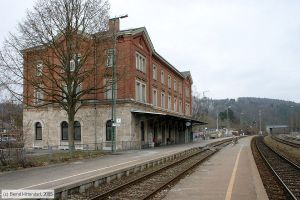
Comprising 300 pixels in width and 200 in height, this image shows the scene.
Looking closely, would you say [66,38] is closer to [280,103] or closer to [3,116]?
[3,116]

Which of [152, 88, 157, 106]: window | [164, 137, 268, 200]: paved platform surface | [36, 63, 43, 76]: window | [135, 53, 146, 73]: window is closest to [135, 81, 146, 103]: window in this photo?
[135, 53, 146, 73]: window

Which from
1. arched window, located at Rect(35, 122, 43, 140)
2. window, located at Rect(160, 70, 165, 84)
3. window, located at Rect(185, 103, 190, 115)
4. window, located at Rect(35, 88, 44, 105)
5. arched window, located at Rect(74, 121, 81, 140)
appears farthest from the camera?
window, located at Rect(185, 103, 190, 115)

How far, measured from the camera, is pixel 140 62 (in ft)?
153

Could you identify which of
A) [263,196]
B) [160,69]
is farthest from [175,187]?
[160,69]

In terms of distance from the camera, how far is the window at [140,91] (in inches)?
1769

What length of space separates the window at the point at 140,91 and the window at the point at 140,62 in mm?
1613

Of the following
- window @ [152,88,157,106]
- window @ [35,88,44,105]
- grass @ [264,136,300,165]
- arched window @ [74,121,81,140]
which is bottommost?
grass @ [264,136,300,165]

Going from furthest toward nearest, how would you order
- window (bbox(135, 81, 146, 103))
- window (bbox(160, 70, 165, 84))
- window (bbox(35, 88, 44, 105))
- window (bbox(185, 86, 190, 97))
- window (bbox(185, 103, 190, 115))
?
window (bbox(185, 86, 190, 97)) → window (bbox(185, 103, 190, 115)) → window (bbox(160, 70, 165, 84)) → window (bbox(135, 81, 146, 103)) → window (bbox(35, 88, 44, 105))

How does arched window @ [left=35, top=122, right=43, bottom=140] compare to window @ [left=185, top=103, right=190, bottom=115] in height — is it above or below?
below

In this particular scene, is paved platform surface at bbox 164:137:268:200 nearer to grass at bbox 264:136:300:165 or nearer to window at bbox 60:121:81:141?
grass at bbox 264:136:300:165

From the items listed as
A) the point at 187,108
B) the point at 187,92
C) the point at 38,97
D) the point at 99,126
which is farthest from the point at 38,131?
the point at 187,92

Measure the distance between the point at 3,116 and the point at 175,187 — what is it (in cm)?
1061

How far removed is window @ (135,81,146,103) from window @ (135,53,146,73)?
161 cm

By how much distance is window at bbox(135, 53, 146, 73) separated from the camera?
4533 cm
